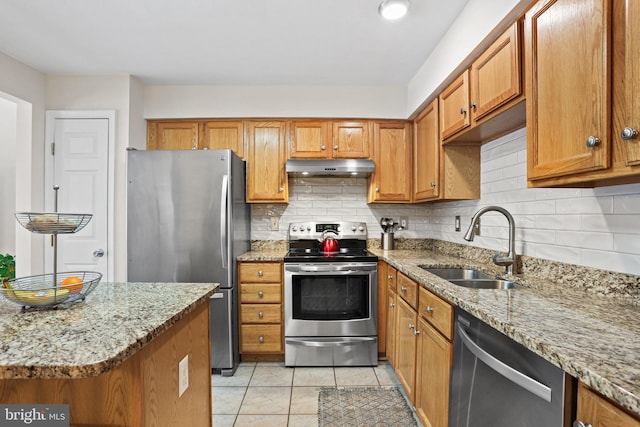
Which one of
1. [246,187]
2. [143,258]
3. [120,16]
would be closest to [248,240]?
[246,187]

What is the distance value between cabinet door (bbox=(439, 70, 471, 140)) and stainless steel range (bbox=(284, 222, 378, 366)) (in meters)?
1.15

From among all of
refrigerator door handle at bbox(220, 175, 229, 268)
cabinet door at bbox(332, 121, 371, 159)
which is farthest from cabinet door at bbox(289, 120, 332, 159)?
refrigerator door handle at bbox(220, 175, 229, 268)

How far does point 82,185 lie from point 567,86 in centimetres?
336

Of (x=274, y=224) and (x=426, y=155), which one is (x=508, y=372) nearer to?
(x=426, y=155)

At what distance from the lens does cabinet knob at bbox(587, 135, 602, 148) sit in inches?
40.6

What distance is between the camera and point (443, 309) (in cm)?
157

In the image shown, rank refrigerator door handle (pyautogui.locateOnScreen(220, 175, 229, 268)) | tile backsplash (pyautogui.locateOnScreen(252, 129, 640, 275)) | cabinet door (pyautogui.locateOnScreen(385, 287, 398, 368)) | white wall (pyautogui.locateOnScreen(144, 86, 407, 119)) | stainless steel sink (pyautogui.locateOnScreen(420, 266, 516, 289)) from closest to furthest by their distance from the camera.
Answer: tile backsplash (pyautogui.locateOnScreen(252, 129, 640, 275)), stainless steel sink (pyautogui.locateOnScreen(420, 266, 516, 289)), cabinet door (pyautogui.locateOnScreen(385, 287, 398, 368)), refrigerator door handle (pyautogui.locateOnScreen(220, 175, 229, 268)), white wall (pyautogui.locateOnScreen(144, 86, 407, 119))

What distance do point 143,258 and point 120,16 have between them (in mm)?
1683

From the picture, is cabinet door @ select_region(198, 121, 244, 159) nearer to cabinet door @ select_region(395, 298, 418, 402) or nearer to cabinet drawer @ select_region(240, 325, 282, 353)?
cabinet drawer @ select_region(240, 325, 282, 353)

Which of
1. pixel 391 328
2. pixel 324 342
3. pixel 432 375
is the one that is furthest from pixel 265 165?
pixel 432 375

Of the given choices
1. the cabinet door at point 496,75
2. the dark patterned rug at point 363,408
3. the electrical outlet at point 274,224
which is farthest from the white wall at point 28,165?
the cabinet door at point 496,75

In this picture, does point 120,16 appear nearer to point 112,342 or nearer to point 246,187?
point 246,187

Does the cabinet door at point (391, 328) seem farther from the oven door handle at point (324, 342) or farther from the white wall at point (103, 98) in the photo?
the white wall at point (103, 98)

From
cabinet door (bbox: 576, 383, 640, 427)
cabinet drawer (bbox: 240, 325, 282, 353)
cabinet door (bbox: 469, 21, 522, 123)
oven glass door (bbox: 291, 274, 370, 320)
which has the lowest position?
cabinet drawer (bbox: 240, 325, 282, 353)
